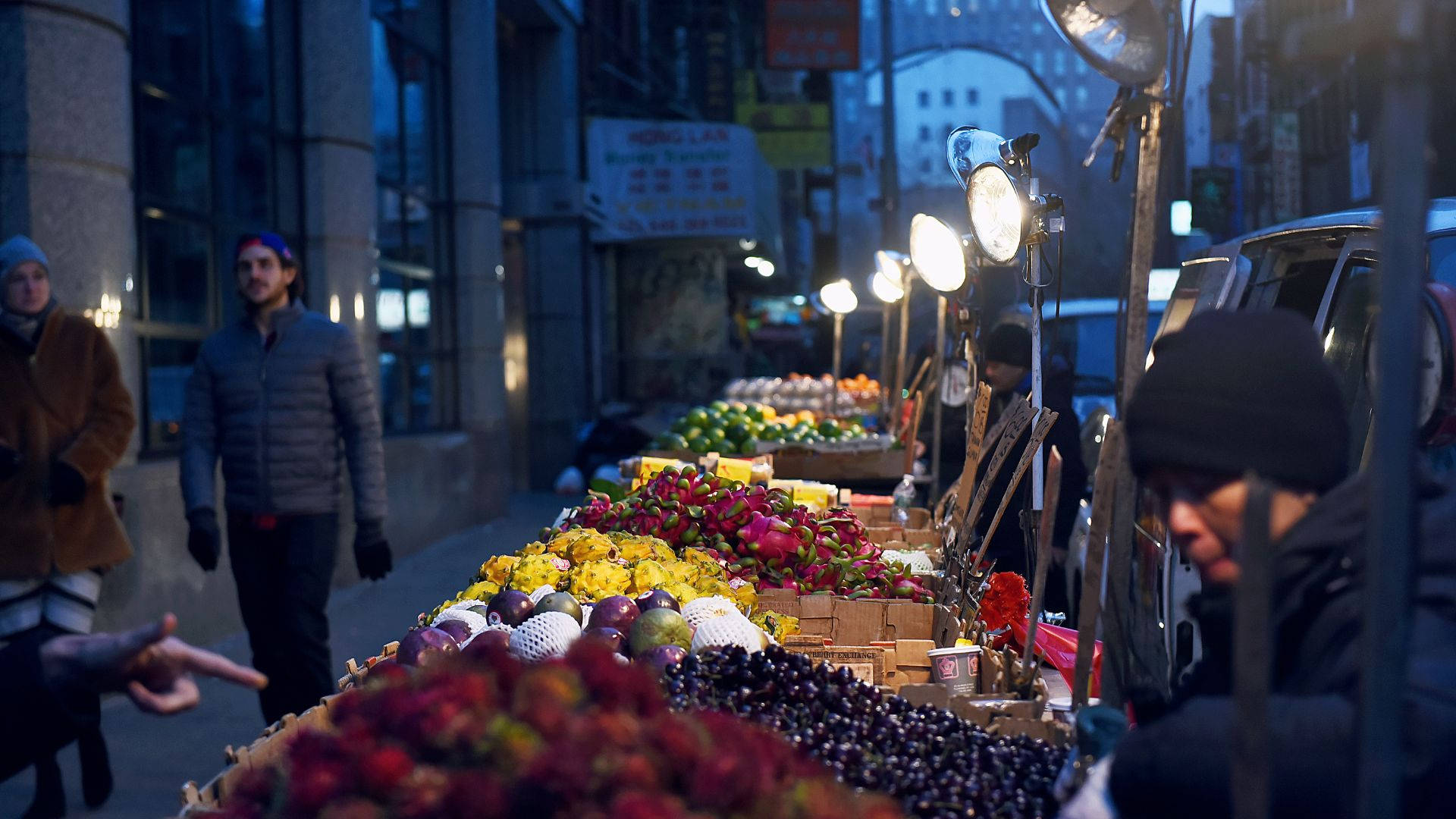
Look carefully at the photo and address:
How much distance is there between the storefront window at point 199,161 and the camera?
7.46 m

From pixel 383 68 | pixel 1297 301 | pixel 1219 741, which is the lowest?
pixel 1219 741

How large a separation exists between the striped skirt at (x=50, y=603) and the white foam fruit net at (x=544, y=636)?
242cm

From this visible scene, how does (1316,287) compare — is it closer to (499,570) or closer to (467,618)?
(499,570)

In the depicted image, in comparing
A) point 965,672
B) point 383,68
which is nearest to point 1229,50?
point 383,68

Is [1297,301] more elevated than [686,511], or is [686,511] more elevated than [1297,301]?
[1297,301]

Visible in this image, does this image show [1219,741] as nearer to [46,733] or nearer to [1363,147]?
[46,733]

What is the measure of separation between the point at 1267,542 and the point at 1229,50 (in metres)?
44.4

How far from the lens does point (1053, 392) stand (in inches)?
245

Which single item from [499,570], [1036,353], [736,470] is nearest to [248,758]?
[499,570]

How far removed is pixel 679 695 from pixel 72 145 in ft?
16.2

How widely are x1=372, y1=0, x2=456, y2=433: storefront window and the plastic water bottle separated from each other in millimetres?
6128

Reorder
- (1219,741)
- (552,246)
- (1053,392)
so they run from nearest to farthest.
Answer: (1219,741), (1053,392), (552,246)

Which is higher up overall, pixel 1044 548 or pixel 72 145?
pixel 72 145

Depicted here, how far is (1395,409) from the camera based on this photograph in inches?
49.6
